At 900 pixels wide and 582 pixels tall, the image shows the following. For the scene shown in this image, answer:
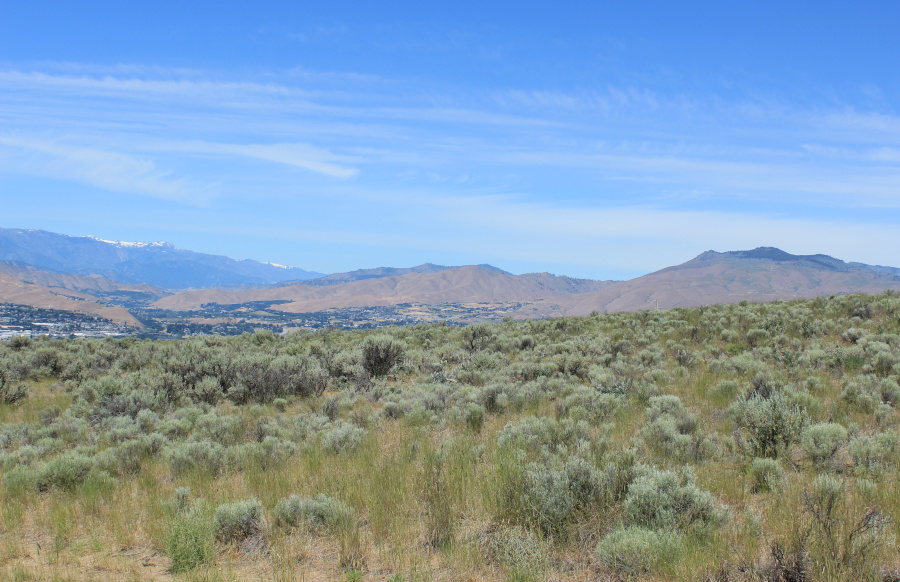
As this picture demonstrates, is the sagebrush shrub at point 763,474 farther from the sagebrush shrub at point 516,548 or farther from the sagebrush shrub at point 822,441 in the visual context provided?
the sagebrush shrub at point 516,548

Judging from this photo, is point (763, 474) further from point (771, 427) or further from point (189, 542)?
point (189, 542)

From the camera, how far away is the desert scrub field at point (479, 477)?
3811mm

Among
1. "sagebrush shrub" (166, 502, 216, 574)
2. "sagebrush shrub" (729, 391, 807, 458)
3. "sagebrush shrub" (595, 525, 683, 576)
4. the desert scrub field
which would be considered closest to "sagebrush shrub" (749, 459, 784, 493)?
the desert scrub field

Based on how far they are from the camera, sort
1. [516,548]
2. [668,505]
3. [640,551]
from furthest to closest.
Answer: [668,505] → [516,548] → [640,551]

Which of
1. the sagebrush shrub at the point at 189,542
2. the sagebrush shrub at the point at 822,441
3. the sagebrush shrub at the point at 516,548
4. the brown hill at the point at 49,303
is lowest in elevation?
the brown hill at the point at 49,303

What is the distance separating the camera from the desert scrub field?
12.5ft

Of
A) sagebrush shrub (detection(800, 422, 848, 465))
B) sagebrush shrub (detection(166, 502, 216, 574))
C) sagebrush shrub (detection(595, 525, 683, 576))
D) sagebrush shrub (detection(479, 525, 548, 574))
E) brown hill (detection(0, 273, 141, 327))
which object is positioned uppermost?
sagebrush shrub (detection(800, 422, 848, 465))

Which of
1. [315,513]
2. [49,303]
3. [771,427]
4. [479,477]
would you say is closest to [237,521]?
[315,513]

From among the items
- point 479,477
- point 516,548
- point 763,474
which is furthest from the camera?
point 479,477

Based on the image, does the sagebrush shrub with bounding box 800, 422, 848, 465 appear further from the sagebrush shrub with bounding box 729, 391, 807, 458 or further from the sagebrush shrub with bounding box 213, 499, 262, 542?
the sagebrush shrub with bounding box 213, 499, 262, 542

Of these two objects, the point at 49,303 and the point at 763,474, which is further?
the point at 49,303

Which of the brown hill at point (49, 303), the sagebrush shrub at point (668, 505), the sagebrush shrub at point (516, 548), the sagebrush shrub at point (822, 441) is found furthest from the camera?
the brown hill at point (49, 303)

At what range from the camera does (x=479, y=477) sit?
5234 mm

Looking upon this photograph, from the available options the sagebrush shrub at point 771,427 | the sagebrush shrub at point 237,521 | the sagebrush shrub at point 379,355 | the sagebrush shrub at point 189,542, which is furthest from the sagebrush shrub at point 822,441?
the sagebrush shrub at point 379,355
